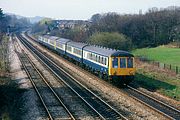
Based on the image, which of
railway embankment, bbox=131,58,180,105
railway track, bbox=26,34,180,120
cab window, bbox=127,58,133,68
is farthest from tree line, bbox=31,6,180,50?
railway track, bbox=26,34,180,120

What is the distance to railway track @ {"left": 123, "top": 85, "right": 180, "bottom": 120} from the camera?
19.7 metres

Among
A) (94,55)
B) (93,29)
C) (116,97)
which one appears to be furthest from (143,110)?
(93,29)

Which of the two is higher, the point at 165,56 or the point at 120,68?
the point at 120,68

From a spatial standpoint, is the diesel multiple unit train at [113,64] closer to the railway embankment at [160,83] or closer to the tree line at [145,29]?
the railway embankment at [160,83]

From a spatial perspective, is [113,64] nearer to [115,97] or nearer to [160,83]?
[160,83]

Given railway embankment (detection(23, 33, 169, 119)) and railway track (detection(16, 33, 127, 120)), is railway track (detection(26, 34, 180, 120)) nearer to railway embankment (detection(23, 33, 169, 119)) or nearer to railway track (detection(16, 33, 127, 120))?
railway embankment (detection(23, 33, 169, 119))

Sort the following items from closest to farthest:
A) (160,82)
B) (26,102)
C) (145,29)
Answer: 1. (26,102)
2. (160,82)
3. (145,29)

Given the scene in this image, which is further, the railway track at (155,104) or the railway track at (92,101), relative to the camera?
the railway track at (155,104)

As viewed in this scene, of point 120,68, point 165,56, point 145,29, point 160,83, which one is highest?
point 145,29

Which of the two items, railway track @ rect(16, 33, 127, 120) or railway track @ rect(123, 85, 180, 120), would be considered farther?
railway track @ rect(123, 85, 180, 120)

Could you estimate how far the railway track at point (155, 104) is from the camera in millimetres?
19691

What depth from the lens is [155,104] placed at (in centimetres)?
2227


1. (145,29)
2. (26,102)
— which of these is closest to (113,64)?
(26,102)

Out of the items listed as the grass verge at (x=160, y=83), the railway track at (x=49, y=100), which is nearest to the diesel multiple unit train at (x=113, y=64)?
the grass verge at (x=160, y=83)
